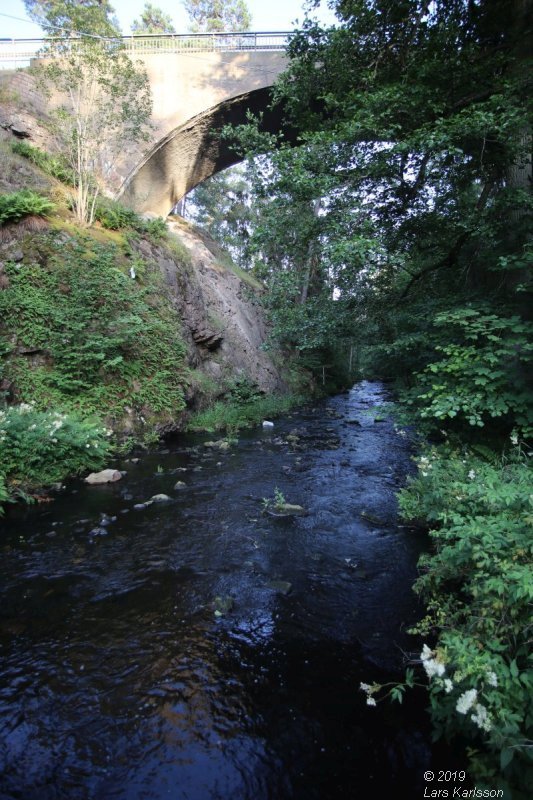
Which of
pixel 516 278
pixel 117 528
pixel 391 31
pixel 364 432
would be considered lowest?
pixel 364 432

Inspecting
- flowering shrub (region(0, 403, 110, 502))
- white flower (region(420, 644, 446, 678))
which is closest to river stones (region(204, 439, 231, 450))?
flowering shrub (region(0, 403, 110, 502))

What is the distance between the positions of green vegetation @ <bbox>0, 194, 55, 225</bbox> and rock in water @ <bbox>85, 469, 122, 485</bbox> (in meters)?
7.06

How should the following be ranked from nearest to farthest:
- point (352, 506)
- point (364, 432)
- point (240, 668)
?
point (240, 668) < point (352, 506) < point (364, 432)

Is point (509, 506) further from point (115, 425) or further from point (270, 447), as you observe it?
point (115, 425)

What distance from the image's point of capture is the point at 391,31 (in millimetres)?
6789

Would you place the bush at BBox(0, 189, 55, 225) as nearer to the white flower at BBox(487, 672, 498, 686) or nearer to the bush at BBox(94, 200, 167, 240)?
the bush at BBox(94, 200, 167, 240)

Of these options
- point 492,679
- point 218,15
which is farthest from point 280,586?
point 218,15

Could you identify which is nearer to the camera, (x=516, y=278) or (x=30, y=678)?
(x=30, y=678)

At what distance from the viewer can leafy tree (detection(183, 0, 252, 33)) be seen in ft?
100

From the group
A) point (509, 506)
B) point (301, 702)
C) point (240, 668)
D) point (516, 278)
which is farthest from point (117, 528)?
point (516, 278)

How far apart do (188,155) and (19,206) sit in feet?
37.2

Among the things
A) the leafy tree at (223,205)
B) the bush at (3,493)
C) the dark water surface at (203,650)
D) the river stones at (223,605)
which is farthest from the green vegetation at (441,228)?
the leafy tree at (223,205)

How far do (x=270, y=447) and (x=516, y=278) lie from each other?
22.2 feet

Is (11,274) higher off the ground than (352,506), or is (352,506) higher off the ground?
(11,274)
